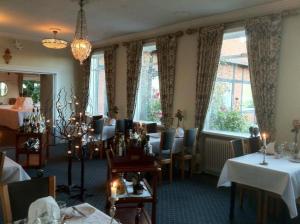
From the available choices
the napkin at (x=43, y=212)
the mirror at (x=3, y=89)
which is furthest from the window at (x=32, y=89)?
the napkin at (x=43, y=212)

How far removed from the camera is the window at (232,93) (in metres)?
5.40

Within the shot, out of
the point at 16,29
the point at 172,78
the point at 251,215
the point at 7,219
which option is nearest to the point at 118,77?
the point at 172,78

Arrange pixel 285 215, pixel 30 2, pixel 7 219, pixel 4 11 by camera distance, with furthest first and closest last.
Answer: pixel 4 11 < pixel 30 2 < pixel 285 215 < pixel 7 219

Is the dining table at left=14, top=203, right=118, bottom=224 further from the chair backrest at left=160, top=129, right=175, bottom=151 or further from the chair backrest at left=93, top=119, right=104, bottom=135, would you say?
the chair backrest at left=93, top=119, right=104, bottom=135

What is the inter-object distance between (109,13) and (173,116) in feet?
8.09

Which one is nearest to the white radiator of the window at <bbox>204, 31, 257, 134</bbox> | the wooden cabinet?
the window at <bbox>204, 31, 257, 134</bbox>

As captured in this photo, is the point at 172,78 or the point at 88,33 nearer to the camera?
the point at 172,78

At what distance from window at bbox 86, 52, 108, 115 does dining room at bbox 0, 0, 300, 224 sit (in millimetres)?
532

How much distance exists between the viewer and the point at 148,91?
24.0 ft

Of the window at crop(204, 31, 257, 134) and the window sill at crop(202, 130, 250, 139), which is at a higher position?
the window at crop(204, 31, 257, 134)

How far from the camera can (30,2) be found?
488 cm

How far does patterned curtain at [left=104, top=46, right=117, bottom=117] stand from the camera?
776cm

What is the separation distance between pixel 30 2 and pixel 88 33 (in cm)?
256

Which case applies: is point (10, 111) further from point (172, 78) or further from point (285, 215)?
point (285, 215)
